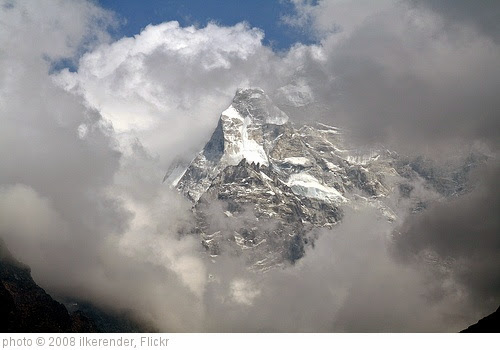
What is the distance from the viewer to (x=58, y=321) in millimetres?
192500

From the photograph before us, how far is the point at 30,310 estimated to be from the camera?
178625mm
